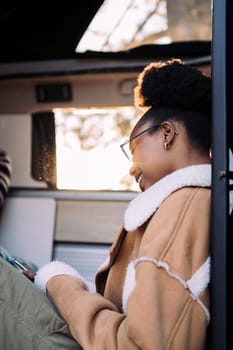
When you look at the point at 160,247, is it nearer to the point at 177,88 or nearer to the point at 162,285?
the point at 162,285

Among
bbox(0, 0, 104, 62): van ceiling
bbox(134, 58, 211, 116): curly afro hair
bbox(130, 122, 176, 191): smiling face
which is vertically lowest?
bbox(130, 122, 176, 191): smiling face

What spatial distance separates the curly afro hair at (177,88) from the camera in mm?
1486

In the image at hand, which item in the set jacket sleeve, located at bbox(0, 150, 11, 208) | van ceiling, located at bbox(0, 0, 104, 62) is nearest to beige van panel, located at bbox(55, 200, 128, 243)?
jacket sleeve, located at bbox(0, 150, 11, 208)

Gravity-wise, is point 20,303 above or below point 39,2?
below

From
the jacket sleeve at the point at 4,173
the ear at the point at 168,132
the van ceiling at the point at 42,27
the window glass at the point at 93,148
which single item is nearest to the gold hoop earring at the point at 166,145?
the ear at the point at 168,132

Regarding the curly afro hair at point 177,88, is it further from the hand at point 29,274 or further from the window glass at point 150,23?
the window glass at point 150,23

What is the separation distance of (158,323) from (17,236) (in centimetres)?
219

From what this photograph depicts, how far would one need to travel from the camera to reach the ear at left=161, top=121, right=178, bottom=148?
1461 millimetres

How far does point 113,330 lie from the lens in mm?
1291

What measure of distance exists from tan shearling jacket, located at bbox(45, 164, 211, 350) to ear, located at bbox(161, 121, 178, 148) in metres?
0.10

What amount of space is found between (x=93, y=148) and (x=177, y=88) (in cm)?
174

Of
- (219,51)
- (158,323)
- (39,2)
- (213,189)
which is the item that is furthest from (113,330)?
(39,2)

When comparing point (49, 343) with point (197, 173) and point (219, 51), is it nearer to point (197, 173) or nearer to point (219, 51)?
point (197, 173)

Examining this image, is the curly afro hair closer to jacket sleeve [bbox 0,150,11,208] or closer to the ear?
the ear
